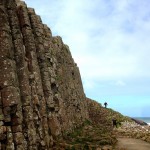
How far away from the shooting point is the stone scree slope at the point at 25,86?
28.1 metres

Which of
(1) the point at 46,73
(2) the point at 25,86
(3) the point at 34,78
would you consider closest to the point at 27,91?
(2) the point at 25,86

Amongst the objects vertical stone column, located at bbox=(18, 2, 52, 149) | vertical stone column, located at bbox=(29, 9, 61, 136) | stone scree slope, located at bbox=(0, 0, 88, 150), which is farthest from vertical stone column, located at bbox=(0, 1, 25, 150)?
vertical stone column, located at bbox=(29, 9, 61, 136)

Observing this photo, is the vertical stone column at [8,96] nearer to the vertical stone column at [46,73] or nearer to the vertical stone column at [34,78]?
the vertical stone column at [34,78]

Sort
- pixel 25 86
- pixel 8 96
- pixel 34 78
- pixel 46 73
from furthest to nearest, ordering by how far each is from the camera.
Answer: pixel 46 73, pixel 34 78, pixel 25 86, pixel 8 96

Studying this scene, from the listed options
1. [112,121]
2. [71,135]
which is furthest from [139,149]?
[112,121]

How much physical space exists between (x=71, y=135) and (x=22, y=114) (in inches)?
593

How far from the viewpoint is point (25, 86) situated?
31188mm

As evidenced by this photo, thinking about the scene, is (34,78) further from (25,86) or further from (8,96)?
(8,96)

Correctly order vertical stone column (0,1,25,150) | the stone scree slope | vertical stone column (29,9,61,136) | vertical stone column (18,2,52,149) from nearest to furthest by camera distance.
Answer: vertical stone column (0,1,25,150)
the stone scree slope
vertical stone column (18,2,52,149)
vertical stone column (29,9,61,136)

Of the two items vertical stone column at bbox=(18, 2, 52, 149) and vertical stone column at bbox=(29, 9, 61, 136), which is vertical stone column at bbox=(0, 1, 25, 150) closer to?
vertical stone column at bbox=(18, 2, 52, 149)

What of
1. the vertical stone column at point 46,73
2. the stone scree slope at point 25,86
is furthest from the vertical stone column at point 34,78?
the vertical stone column at point 46,73

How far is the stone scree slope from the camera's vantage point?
28.1m

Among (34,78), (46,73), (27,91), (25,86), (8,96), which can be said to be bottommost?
(8,96)

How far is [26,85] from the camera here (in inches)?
1234
